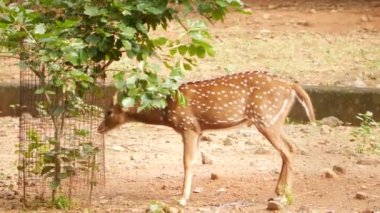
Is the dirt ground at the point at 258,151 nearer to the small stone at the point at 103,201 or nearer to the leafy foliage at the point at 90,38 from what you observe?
the small stone at the point at 103,201

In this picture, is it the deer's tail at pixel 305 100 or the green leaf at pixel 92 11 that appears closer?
the green leaf at pixel 92 11

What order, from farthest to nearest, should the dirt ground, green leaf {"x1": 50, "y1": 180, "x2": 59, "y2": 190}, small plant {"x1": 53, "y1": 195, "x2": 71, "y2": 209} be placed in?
the dirt ground → small plant {"x1": 53, "y1": 195, "x2": 71, "y2": 209} → green leaf {"x1": 50, "y1": 180, "x2": 59, "y2": 190}

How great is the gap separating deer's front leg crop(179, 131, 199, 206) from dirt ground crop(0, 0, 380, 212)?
10 centimetres

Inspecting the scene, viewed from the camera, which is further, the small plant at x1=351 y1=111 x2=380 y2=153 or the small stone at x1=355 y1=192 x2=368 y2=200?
the small plant at x1=351 y1=111 x2=380 y2=153

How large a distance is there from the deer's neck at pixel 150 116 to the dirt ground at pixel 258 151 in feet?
1.71

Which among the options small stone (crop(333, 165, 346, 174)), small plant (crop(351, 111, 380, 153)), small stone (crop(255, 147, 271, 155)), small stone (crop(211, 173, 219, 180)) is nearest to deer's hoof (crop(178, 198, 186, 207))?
small stone (crop(211, 173, 219, 180))

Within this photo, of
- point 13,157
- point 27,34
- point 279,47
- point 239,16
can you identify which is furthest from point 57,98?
point 239,16

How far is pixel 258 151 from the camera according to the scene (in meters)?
10.3

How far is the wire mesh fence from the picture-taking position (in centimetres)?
808

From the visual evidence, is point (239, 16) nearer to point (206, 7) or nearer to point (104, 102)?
point (104, 102)

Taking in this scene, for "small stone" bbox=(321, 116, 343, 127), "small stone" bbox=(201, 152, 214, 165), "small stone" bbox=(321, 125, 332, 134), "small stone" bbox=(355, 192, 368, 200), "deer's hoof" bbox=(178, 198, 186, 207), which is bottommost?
"deer's hoof" bbox=(178, 198, 186, 207)

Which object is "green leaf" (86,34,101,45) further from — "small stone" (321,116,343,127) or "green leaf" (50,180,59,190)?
"small stone" (321,116,343,127)

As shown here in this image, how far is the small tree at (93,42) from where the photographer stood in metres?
7.34

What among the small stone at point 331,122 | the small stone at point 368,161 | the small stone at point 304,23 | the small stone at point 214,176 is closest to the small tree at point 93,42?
the small stone at point 214,176
